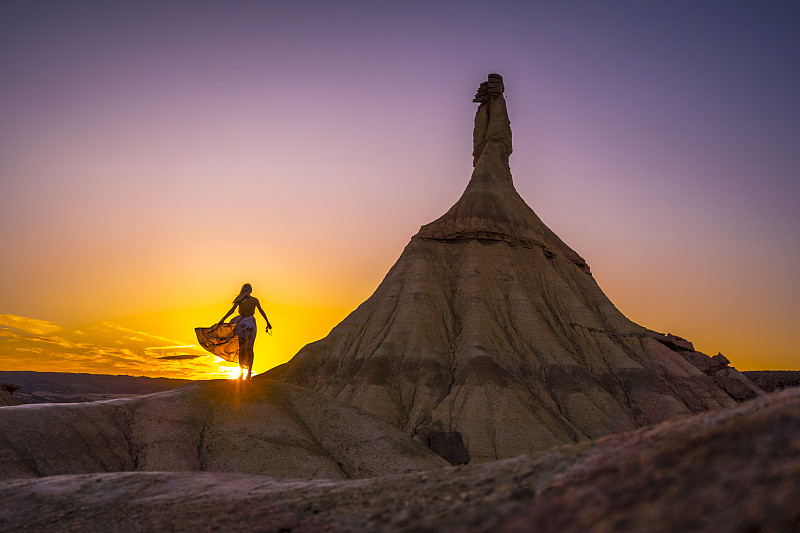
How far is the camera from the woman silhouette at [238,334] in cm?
1553

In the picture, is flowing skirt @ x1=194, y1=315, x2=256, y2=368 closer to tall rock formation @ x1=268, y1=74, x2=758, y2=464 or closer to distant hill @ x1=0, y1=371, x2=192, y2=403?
tall rock formation @ x1=268, y1=74, x2=758, y2=464

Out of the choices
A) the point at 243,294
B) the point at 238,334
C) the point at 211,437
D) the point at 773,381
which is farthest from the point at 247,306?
the point at 773,381

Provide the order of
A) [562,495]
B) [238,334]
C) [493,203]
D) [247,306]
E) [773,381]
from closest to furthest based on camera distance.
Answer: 1. [562,495]
2. [238,334]
3. [247,306]
4. [493,203]
5. [773,381]

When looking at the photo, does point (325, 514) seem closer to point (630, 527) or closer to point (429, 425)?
point (630, 527)

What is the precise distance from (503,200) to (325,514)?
51057mm

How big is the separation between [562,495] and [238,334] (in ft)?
43.2

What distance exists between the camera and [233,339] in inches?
613

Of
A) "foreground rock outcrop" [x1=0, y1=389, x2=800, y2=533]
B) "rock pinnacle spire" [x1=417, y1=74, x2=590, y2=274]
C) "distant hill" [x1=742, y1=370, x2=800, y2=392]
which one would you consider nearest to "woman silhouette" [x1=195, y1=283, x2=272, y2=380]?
"foreground rock outcrop" [x1=0, y1=389, x2=800, y2=533]

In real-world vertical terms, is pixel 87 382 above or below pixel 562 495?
below

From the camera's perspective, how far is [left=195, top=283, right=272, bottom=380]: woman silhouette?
15531 mm

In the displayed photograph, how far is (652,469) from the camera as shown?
3.59m

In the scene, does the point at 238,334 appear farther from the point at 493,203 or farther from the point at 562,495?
the point at 493,203

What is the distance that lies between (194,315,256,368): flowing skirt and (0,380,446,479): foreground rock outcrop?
1.06m

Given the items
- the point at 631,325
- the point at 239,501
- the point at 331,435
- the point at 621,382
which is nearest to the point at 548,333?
the point at 621,382
